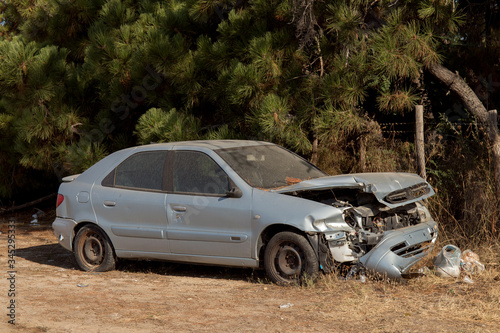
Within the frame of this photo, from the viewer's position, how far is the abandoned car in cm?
685

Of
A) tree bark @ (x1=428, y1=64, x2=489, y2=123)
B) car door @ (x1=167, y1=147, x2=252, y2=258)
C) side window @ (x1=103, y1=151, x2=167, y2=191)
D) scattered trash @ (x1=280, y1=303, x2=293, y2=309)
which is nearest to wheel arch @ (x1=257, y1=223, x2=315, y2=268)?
car door @ (x1=167, y1=147, x2=252, y2=258)

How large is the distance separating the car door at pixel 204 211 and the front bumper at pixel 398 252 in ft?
4.45

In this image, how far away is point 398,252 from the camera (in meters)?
6.95

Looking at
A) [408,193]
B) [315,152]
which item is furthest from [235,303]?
[315,152]

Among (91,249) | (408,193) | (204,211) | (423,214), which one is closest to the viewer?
(408,193)

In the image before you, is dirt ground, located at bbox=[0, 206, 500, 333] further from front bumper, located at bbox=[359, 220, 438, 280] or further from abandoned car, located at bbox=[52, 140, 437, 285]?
abandoned car, located at bbox=[52, 140, 437, 285]

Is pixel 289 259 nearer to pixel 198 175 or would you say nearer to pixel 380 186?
pixel 380 186

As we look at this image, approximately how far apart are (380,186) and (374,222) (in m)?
0.44

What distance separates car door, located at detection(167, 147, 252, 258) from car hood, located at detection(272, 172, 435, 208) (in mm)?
573

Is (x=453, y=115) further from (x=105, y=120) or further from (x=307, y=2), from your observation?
(x=105, y=120)

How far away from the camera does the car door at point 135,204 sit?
306 inches

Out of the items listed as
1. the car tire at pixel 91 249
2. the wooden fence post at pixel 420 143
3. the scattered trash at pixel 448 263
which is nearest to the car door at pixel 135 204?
the car tire at pixel 91 249

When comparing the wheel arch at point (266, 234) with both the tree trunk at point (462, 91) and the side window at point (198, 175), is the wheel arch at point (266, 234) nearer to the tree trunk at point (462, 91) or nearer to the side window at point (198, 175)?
the side window at point (198, 175)

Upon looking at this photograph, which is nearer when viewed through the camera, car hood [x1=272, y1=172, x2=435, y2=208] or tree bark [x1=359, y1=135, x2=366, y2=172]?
car hood [x1=272, y1=172, x2=435, y2=208]
